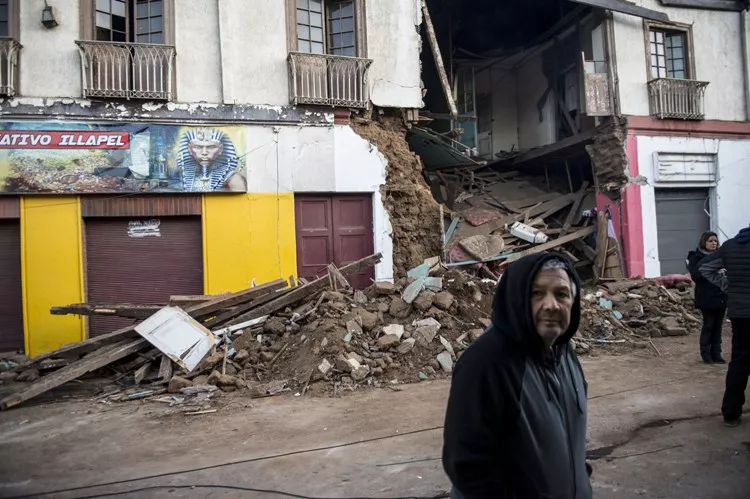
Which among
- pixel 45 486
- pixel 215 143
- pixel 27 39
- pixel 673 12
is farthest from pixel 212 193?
pixel 673 12

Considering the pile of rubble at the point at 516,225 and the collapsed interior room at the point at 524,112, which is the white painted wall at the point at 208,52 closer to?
the collapsed interior room at the point at 524,112

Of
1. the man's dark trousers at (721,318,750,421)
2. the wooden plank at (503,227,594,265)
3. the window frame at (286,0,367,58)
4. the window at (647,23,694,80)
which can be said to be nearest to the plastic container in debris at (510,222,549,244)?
the wooden plank at (503,227,594,265)

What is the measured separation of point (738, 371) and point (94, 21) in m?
11.8

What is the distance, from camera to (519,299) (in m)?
1.66

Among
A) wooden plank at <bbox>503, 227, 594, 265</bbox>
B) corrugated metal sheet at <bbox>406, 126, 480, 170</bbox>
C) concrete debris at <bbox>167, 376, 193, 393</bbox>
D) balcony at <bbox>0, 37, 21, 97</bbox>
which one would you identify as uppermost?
balcony at <bbox>0, 37, 21, 97</bbox>

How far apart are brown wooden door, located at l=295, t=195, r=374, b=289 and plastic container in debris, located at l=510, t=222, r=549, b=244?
4.16 metres

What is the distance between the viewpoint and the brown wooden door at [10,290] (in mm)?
9523

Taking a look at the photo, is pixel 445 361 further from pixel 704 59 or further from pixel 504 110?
pixel 504 110

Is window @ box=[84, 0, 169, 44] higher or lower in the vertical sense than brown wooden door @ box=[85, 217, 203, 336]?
higher

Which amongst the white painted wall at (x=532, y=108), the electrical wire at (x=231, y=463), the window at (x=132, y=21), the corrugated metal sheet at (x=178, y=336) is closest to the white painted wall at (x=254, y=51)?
the window at (x=132, y=21)

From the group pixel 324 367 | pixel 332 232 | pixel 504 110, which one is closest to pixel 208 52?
pixel 332 232

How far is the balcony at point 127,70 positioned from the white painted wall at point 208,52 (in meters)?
0.22

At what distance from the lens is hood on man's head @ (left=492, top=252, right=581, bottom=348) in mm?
1634

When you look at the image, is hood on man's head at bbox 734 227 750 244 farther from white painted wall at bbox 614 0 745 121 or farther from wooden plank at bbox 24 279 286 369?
white painted wall at bbox 614 0 745 121
